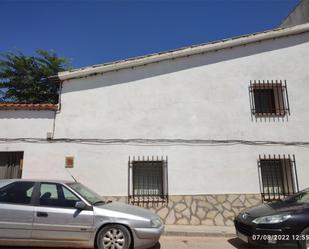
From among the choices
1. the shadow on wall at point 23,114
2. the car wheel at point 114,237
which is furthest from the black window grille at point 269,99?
the shadow on wall at point 23,114

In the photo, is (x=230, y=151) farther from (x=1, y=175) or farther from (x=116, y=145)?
(x=1, y=175)

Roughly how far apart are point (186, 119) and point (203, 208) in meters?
2.70

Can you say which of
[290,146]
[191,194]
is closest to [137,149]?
[191,194]

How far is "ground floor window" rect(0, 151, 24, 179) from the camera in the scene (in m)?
7.98

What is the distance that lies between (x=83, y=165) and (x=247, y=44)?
6.64m

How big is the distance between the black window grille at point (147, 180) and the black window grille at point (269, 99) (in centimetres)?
344

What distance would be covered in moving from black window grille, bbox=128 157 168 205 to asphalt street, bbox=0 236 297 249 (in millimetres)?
1682

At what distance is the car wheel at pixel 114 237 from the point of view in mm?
4828

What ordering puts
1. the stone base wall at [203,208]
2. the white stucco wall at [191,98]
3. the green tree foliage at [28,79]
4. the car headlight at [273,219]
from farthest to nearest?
the green tree foliage at [28,79] < the white stucco wall at [191,98] < the stone base wall at [203,208] < the car headlight at [273,219]

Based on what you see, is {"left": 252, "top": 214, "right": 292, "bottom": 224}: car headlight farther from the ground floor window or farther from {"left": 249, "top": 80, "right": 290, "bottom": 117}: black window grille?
the ground floor window

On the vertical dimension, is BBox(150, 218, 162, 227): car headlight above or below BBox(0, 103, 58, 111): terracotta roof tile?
below

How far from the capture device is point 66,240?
482 centimetres

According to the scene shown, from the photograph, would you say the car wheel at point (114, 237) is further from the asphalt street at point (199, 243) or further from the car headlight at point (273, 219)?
the car headlight at point (273, 219)

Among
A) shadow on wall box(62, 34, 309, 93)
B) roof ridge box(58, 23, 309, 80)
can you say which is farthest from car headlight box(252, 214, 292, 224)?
roof ridge box(58, 23, 309, 80)
